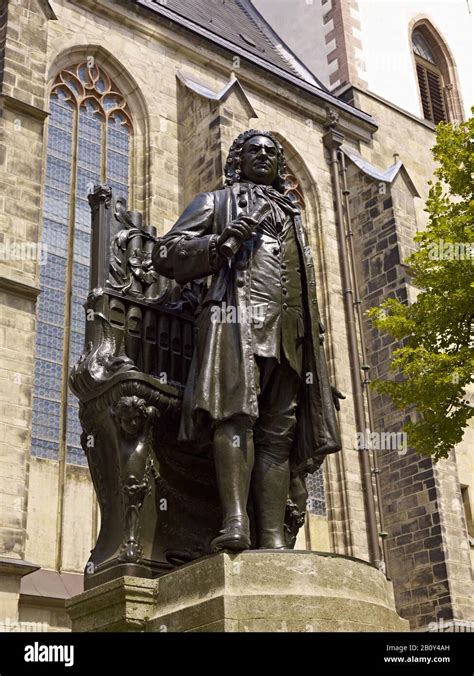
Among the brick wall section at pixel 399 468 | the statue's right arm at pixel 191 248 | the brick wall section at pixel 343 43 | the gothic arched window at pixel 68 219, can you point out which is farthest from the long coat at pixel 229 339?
the brick wall section at pixel 343 43

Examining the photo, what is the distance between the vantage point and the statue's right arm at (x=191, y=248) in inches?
174

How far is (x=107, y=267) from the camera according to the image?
4.76 metres

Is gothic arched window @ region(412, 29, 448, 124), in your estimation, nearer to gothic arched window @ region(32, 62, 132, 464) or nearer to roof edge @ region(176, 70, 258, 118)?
roof edge @ region(176, 70, 258, 118)

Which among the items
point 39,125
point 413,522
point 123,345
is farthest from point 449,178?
point 123,345

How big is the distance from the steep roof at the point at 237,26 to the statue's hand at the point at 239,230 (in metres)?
13.3

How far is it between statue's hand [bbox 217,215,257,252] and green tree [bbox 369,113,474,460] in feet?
19.8

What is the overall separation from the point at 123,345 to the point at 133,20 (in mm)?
13025

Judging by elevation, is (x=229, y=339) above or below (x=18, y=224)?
below

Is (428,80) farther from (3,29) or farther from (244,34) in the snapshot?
(3,29)

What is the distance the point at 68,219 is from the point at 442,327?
6.30 m

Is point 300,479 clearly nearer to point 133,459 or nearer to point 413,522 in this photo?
point 133,459

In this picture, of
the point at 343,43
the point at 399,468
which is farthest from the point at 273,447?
the point at 343,43

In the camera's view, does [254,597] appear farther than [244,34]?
No

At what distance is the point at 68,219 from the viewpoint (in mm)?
14039
